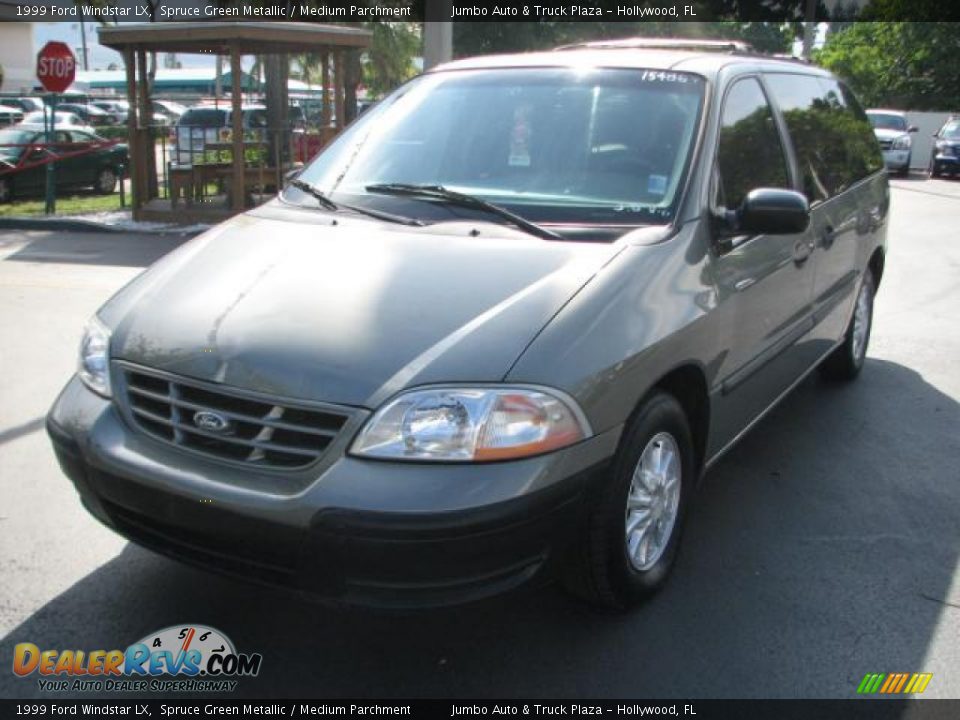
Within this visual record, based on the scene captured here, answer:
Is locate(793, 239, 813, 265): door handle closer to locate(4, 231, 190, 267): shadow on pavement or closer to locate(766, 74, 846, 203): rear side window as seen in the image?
locate(766, 74, 846, 203): rear side window

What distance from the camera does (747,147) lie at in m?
3.95

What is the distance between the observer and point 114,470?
9.21ft

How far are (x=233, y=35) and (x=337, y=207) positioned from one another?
31.7ft

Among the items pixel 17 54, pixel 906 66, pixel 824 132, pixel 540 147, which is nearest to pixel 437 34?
pixel 824 132

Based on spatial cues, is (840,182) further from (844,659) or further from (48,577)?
(48,577)

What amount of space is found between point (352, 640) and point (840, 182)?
3.49 metres

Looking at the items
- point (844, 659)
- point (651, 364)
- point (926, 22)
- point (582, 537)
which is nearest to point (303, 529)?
point (582, 537)

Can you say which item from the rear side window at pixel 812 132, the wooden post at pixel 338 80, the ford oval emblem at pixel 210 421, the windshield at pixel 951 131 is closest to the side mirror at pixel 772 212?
the rear side window at pixel 812 132

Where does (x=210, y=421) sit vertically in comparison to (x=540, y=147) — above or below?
below

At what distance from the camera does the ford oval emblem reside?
2691 millimetres

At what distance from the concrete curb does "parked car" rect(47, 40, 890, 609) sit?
937cm

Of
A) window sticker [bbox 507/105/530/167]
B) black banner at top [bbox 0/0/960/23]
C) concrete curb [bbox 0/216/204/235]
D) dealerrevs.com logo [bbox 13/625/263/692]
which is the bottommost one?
concrete curb [bbox 0/216/204/235]

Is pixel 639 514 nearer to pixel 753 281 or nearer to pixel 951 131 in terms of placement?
pixel 753 281

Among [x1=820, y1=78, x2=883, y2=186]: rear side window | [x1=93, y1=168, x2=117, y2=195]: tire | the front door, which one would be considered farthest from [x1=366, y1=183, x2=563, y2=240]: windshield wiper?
[x1=93, y1=168, x2=117, y2=195]: tire
